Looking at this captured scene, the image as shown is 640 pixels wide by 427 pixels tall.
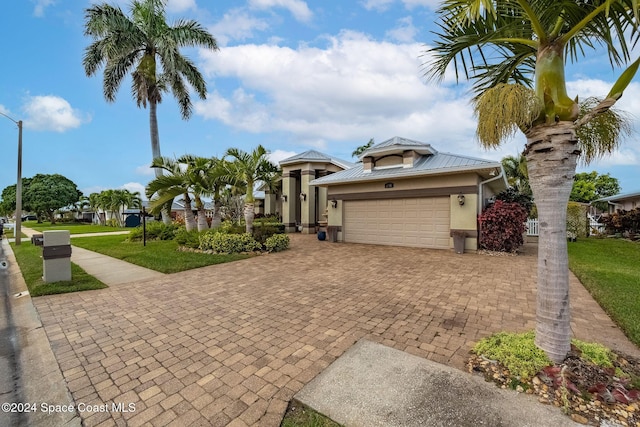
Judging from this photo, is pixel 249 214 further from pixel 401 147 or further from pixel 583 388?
pixel 583 388

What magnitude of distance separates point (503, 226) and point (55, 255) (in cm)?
1274

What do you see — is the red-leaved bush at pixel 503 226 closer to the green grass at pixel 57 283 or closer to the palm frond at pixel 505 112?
the palm frond at pixel 505 112

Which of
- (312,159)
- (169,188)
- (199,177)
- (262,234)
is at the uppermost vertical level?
(312,159)

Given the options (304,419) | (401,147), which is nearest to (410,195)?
(401,147)

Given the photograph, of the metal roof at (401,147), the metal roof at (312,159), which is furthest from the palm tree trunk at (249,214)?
the metal roof at (312,159)

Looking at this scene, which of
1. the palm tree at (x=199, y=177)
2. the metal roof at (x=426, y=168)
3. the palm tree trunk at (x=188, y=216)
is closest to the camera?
the metal roof at (x=426, y=168)

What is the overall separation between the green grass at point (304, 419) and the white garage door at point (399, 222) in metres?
10.0

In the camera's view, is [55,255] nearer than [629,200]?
Yes

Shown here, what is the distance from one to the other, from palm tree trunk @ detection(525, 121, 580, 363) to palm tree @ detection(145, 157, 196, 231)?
12.7 metres

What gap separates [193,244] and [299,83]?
356 inches

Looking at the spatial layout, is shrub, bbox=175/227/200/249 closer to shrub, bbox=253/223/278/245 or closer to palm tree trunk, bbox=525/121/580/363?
shrub, bbox=253/223/278/245

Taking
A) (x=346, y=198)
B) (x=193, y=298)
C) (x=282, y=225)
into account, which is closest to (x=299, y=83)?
(x=346, y=198)

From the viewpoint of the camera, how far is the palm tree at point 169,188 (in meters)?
11.9

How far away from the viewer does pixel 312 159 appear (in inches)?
682
